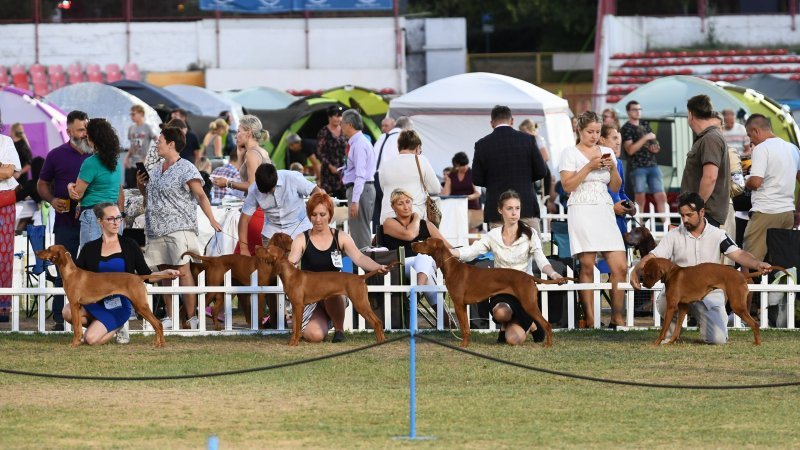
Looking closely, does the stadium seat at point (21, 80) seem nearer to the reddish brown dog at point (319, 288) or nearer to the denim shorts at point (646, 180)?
the denim shorts at point (646, 180)

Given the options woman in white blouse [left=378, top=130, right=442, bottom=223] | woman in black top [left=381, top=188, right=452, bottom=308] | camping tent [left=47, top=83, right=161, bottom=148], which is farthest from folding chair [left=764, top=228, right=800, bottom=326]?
camping tent [left=47, top=83, right=161, bottom=148]

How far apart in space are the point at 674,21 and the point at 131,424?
113ft

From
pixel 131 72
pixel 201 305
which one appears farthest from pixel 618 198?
pixel 131 72

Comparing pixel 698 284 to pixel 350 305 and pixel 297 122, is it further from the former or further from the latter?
pixel 297 122

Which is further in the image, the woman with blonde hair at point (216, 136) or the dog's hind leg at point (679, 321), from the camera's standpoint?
the woman with blonde hair at point (216, 136)

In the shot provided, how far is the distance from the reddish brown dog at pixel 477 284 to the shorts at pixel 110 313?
197 centimetres

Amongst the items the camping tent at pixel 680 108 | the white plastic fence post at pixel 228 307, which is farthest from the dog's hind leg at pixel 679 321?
the camping tent at pixel 680 108

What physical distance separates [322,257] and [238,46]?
1121 inches

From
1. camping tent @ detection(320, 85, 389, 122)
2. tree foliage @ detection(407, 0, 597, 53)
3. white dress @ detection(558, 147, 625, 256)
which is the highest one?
tree foliage @ detection(407, 0, 597, 53)

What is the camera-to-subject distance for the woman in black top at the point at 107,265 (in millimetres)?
9922

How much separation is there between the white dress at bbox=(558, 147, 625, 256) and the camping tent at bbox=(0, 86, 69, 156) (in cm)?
1264

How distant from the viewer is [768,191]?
1133 centimetres

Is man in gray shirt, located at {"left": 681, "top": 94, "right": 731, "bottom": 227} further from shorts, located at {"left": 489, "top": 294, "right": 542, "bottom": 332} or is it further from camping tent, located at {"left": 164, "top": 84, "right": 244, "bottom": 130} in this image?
camping tent, located at {"left": 164, "top": 84, "right": 244, "bottom": 130}

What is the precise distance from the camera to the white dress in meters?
10.5
